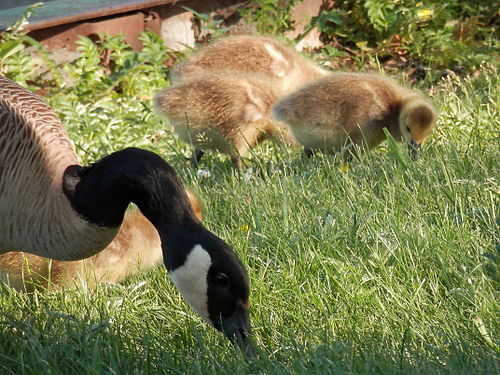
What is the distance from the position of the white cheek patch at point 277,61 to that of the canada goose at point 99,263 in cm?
199

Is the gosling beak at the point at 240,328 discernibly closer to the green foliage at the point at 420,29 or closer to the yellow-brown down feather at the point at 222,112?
the yellow-brown down feather at the point at 222,112

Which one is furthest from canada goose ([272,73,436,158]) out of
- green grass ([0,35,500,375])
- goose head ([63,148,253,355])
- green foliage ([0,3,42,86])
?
green foliage ([0,3,42,86])

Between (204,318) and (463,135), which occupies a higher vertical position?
(204,318)

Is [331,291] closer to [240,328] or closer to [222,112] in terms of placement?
[240,328]

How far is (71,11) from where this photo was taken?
23.6 ft

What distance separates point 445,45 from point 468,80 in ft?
4.22

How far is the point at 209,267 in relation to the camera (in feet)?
9.93

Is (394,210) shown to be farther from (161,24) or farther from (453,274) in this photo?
(161,24)

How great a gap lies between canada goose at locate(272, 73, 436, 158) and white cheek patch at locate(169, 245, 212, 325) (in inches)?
82.2

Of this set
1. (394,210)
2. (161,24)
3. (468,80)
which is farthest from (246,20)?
(394,210)

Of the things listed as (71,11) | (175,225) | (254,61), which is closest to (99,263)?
(175,225)

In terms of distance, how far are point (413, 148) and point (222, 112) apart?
1106 millimetres

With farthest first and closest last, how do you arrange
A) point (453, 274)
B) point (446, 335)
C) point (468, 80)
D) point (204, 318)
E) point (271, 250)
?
point (468, 80) → point (271, 250) → point (453, 274) → point (204, 318) → point (446, 335)

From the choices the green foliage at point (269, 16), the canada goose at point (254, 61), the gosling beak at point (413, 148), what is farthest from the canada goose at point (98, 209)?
the green foliage at point (269, 16)
